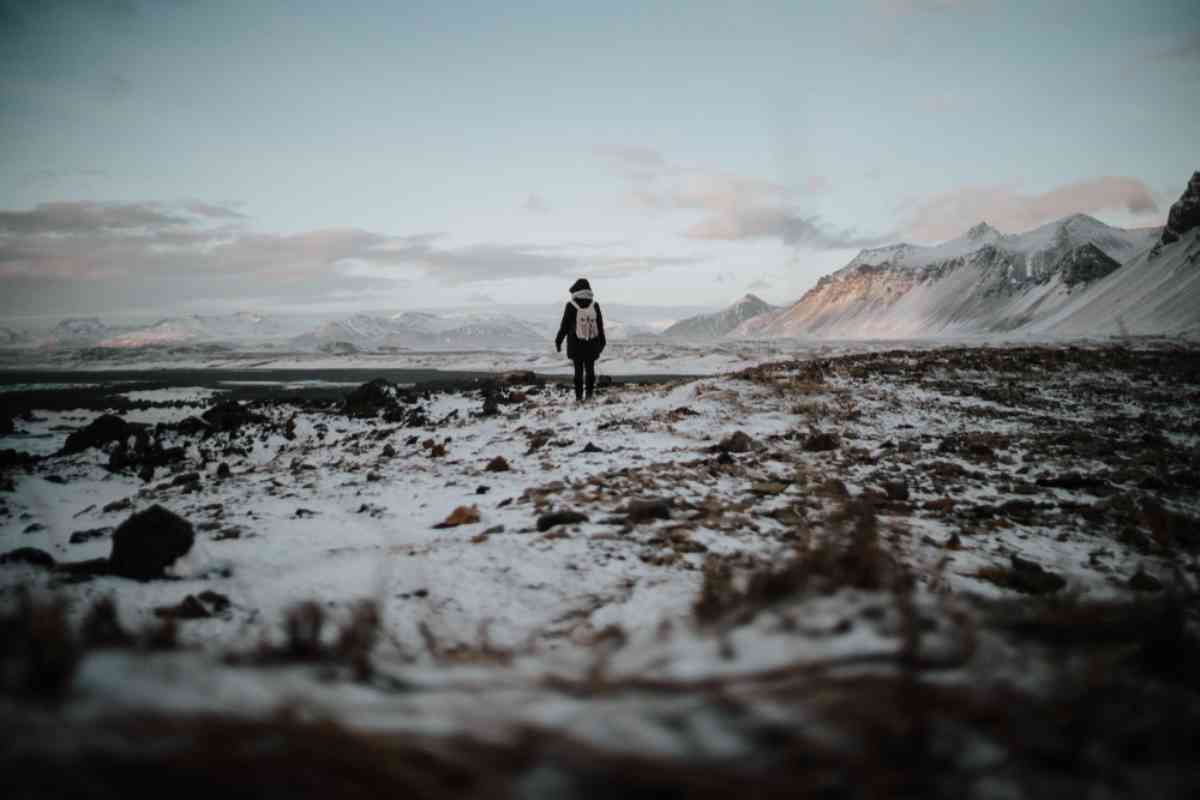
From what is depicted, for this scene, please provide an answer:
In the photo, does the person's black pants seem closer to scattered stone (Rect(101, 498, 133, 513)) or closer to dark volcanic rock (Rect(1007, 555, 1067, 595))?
scattered stone (Rect(101, 498, 133, 513))

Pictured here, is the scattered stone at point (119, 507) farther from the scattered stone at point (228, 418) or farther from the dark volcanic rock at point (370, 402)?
the dark volcanic rock at point (370, 402)

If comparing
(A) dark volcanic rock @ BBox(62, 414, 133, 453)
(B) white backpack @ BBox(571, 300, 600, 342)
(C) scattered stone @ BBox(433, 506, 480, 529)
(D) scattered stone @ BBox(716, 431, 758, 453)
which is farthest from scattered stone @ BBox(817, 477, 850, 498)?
(A) dark volcanic rock @ BBox(62, 414, 133, 453)

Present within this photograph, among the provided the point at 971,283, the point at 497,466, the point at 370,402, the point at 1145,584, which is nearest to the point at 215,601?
the point at 497,466

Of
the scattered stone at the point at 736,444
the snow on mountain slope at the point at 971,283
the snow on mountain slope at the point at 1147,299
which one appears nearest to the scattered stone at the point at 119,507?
the scattered stone at the point at 736,444

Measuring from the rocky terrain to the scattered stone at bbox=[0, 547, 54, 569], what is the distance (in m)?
0.03

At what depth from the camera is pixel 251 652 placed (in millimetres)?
1449

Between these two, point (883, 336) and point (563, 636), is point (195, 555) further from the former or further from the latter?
point (883, 336)

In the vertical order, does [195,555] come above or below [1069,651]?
below

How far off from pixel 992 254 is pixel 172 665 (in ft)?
533

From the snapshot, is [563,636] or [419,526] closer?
[563,636]

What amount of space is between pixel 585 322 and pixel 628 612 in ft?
32.4

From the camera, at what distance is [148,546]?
12.6ft

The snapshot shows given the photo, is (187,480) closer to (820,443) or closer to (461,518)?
(461,518)

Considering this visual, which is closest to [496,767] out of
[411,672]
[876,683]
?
[411,672]
